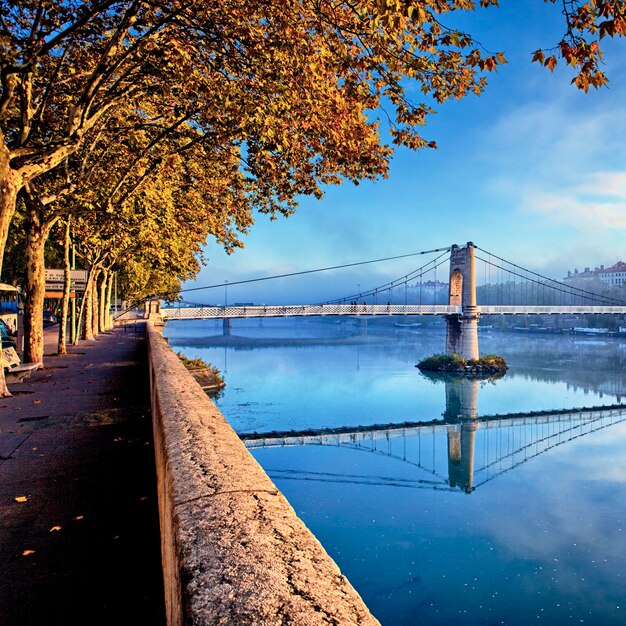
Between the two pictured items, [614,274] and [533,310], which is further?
[614,274]

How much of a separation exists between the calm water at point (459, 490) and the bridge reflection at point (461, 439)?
0.12 meters

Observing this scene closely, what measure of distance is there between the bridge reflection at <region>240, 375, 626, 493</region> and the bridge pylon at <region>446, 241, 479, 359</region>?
54.0ft

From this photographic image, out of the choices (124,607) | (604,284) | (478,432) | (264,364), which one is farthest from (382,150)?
(604,284)

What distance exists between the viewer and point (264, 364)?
5853cm

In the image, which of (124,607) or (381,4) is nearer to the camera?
(124,607)

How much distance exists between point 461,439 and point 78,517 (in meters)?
27.3

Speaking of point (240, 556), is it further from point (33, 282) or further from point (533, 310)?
point (533, 310)

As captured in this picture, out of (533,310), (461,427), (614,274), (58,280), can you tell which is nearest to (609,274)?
(614,274)

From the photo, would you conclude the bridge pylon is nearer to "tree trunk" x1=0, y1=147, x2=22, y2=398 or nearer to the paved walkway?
"tree trunk" x1=0, y1=147, x2=22, y2=398

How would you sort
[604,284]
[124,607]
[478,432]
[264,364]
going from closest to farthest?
[124,607] → [478,432] → [264,364] → [604,284]

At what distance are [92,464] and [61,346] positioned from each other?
37.0 ft

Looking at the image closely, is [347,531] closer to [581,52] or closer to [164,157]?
[164,157]

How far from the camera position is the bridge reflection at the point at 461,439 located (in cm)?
2208

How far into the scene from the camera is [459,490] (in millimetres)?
19969
